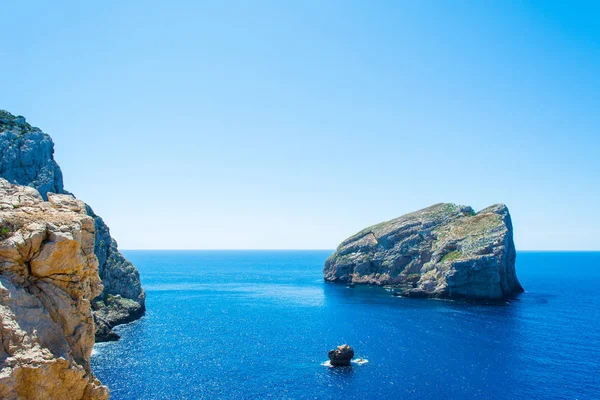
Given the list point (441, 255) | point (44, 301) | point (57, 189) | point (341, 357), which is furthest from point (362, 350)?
point (441, 255)

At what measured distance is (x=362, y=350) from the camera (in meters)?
83.4

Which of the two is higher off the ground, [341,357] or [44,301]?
[44,301]

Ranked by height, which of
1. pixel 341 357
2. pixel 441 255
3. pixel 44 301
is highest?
pixel 441 255

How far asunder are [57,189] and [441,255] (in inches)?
4935

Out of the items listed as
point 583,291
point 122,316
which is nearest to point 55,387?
point 122,316

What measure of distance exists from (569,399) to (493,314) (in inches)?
2295

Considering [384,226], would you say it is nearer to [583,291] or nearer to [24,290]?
[583,291]

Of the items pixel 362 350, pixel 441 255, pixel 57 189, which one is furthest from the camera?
pixel 441 255

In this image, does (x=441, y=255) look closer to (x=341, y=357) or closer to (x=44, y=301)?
(x=341, y=357)

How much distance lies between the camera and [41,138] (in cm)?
9788

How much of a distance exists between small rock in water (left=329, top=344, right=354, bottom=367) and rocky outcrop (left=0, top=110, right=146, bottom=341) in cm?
4872

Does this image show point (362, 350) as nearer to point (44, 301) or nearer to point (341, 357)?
point (341, 357)

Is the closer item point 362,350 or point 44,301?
point 44,301

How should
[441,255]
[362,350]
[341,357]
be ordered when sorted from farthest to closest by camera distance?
[441,255] < [362,350] < [341,357]
